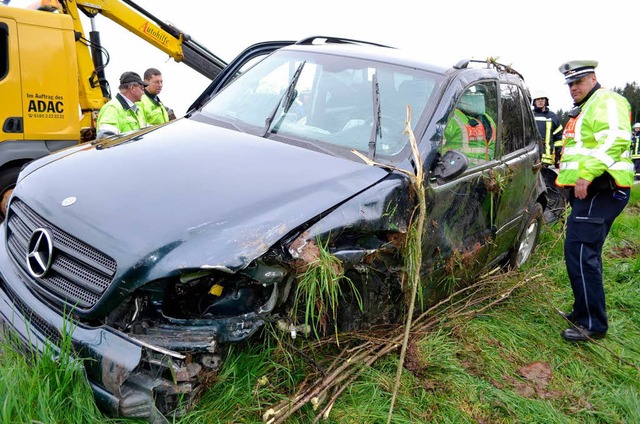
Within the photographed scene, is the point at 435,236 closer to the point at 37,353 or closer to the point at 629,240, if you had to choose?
the point at 37,353

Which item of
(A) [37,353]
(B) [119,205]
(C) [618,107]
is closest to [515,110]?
(C) [618,107]

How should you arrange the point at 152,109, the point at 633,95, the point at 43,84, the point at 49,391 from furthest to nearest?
the point at 633,95, the point at 152,109, the point at 43,84, the point at 49,391

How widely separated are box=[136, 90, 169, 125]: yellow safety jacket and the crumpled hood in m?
3.82

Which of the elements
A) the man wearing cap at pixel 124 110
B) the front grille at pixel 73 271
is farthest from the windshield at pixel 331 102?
the man wearing cap at pixel 124 110

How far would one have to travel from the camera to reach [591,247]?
3.70 meters

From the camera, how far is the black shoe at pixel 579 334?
143 inches

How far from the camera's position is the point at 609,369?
131 inches

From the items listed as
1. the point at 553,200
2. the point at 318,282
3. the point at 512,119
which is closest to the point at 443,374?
the point at 318,282

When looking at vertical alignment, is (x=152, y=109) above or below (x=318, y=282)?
below

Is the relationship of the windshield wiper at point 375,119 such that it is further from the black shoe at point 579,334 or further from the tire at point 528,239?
the tire at point 528,239

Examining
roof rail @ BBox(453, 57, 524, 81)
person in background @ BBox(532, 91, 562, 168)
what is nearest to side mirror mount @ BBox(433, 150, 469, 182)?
roof rail @ BBox(453, 57, 524, 81)

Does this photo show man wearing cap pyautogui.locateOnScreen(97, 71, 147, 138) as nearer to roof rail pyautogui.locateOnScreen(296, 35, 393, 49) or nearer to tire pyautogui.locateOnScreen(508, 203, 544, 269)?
roof rail pyautogui.locateOnScreen(296, 35, 393, 49)

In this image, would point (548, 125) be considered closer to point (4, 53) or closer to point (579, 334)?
point (579, 334)

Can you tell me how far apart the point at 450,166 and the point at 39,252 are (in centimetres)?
211
